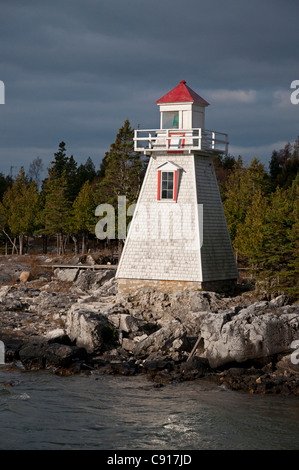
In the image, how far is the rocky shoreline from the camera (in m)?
20.1

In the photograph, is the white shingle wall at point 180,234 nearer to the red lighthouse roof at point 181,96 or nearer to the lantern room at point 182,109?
the lantern room at point 182,109

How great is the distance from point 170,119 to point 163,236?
5679mm

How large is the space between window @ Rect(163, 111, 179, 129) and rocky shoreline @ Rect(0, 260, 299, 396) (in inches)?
310

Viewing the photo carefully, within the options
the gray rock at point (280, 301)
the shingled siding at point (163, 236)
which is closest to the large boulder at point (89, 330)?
the shingled siding at point (163, 236)

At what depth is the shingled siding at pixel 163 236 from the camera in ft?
90.6

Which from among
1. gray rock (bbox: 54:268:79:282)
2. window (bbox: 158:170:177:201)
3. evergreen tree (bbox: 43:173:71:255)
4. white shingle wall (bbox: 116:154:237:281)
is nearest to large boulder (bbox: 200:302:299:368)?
white shingle wall (bbox: 116:154:237:281)

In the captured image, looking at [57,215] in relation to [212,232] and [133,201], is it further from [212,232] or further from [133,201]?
[212,232]

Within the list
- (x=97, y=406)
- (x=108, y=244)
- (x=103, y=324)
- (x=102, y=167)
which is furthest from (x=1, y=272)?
(x=102, y=167)

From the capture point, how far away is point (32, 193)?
59.0 meters

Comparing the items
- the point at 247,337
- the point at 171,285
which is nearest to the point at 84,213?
the point at 171,285

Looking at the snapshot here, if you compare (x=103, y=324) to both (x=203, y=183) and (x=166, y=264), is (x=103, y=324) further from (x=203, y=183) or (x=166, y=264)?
(x=203, y=183)

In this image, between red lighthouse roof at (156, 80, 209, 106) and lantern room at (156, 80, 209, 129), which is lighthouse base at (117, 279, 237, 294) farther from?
red lighthouse roof at (156, 80, 209, 106)

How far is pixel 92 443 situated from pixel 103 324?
28.3ft

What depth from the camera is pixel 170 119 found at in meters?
29.2
